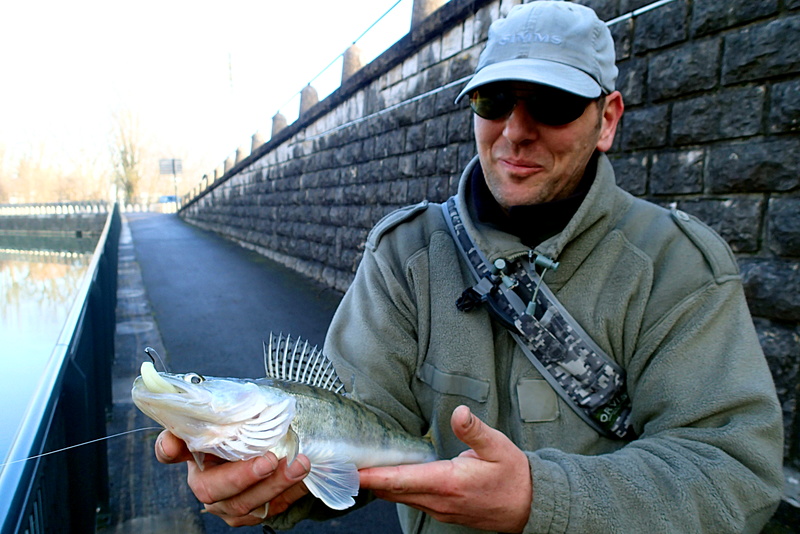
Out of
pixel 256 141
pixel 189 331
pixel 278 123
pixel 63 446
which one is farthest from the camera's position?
pixel 256 141

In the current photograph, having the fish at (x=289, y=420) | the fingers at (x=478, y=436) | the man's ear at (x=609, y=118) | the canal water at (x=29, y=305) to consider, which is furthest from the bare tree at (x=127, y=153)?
the fingers at (x=478, y=436)

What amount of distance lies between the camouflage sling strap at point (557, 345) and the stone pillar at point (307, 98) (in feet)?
39.8

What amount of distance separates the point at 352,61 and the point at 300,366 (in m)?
9.67

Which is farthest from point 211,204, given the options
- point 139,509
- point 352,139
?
point 139,509

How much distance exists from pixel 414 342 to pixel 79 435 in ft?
7.77

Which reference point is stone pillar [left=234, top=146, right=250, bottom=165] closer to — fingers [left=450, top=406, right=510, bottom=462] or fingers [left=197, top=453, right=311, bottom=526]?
fingers [left=197, top=453, right=311, bottom=526]

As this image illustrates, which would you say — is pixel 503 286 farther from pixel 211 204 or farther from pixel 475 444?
pixel 211 204

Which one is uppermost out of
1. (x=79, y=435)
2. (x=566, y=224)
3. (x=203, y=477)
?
(x=566, y=224)

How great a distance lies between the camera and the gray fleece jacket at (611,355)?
1289mm

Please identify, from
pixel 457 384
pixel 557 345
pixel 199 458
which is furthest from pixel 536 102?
pixel 199 458

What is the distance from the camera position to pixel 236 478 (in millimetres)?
1421

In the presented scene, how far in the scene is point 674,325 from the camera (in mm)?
1467

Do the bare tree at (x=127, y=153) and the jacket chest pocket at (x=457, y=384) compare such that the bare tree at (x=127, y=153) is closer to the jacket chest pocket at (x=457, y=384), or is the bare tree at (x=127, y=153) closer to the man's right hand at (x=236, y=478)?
the man's right hand at (x=236, y=478)

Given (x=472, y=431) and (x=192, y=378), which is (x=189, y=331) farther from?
(x=472, y=431)
